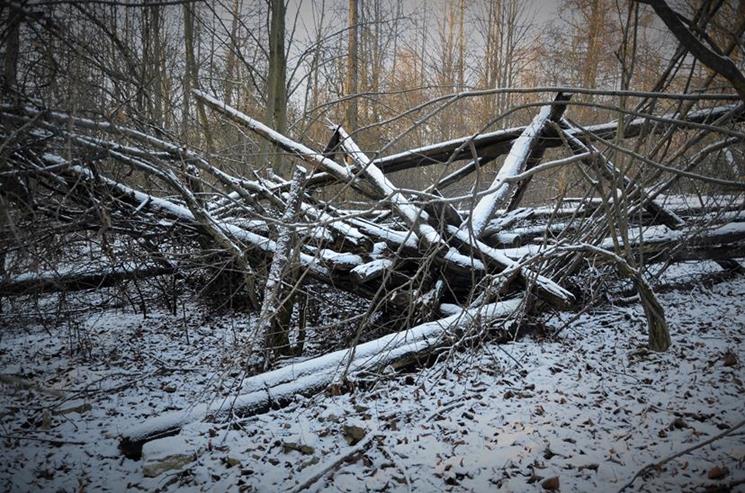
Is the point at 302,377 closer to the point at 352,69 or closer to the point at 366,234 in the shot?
the point at 366,234

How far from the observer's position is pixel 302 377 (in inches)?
118

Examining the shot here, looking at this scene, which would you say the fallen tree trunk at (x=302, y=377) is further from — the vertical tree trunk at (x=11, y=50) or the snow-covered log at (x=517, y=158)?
the vertical tree trunk at (x=11, y=50)

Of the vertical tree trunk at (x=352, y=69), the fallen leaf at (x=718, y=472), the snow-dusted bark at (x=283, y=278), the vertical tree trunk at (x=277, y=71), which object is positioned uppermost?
the vertical tree trunk at (x=352, y=69)

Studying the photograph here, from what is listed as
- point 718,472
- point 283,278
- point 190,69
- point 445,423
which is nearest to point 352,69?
point 190,69

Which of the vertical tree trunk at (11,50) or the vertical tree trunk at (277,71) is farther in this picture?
the vertical tree trunk at (277,71)

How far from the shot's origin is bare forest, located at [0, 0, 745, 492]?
218cm

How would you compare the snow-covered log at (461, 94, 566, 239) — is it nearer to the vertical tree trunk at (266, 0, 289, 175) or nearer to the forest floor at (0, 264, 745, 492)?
the forest floor at (0, 264, 745, 492)

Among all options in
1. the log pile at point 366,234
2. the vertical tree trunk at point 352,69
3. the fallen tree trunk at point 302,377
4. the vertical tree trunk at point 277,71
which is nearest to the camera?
the fallen tree trunk at point 302,377

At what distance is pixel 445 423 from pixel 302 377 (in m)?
1.06

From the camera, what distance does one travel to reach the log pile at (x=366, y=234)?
9.36ft

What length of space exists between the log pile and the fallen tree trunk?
0.01m

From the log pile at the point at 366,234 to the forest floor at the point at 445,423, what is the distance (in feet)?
0.79

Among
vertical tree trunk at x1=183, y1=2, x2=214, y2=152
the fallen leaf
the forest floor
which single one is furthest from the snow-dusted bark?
the fallen leaf

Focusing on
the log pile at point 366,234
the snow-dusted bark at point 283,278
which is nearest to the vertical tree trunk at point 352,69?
the log pile at point 366,234
